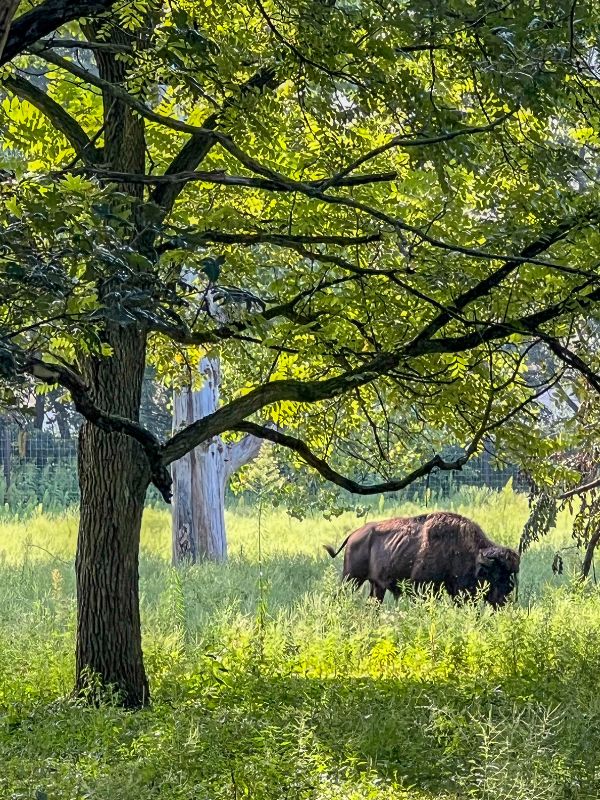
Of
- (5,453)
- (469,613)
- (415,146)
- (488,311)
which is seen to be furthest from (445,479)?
(415,146)

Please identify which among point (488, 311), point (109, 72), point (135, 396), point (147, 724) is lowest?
point (147, 724)

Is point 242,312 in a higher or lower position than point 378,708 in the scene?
higher

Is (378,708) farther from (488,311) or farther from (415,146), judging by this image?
(415,146)

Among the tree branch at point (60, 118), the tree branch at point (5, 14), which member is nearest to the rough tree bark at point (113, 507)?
the tree branch at point (60, 118)

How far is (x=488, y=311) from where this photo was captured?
8.40 m

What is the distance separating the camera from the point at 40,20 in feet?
14.8

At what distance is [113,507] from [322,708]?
2055mm

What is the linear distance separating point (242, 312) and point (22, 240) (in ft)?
4.99

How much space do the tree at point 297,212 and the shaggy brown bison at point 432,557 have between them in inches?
132

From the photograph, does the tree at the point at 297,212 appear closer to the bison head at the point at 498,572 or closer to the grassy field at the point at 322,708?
the grassy field at the point at 322,708

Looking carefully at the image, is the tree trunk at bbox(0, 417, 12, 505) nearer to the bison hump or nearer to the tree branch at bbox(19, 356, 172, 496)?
the bison hump

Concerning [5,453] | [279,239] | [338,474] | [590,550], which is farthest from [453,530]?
[5,453]

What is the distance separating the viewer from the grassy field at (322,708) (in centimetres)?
579

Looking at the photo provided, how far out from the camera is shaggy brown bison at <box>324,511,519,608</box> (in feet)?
42.3
